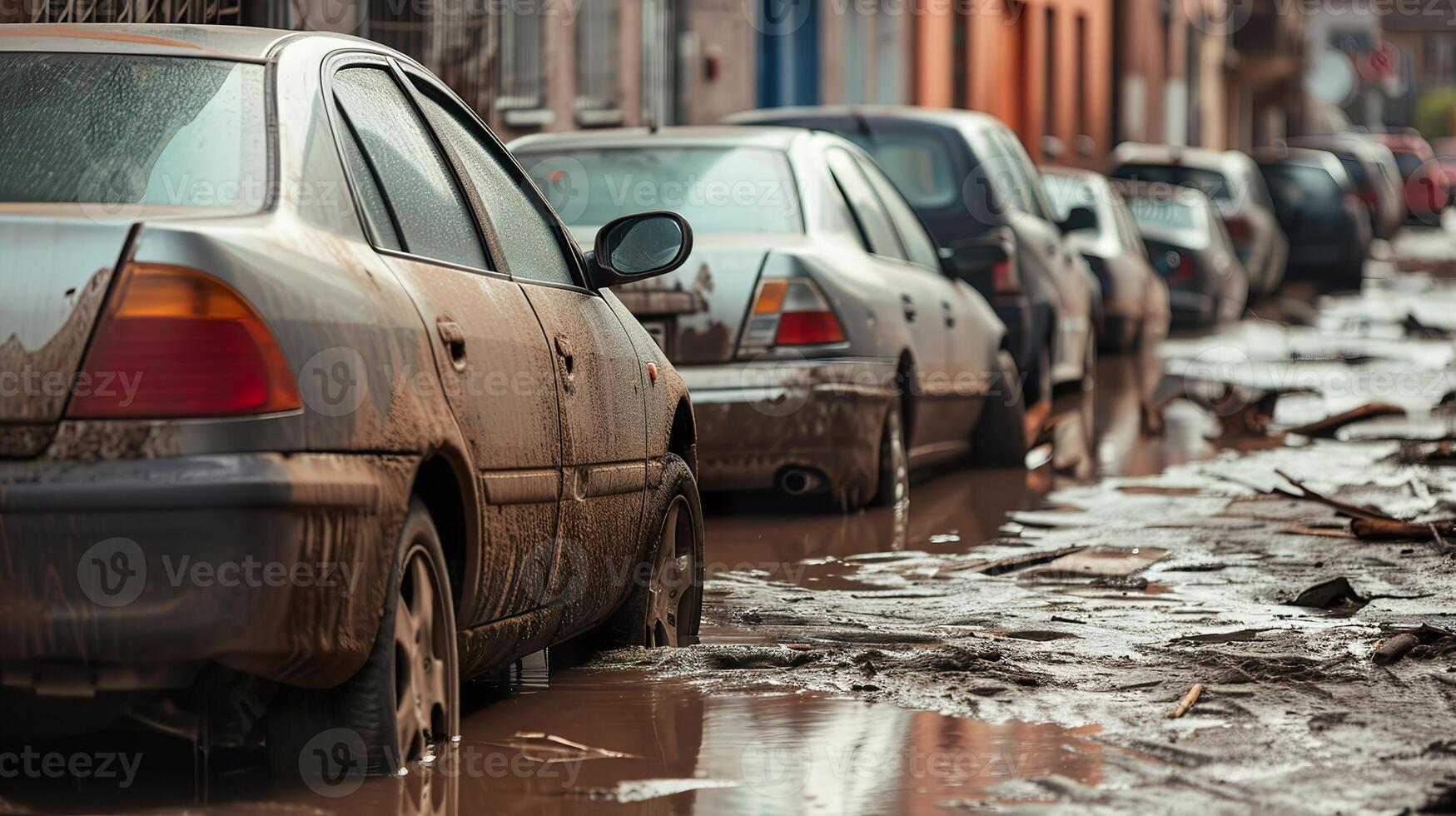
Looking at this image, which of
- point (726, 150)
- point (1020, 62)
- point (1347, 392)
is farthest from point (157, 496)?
point (1020, 62)

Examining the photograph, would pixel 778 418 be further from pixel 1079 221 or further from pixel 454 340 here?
pixel 1079 221

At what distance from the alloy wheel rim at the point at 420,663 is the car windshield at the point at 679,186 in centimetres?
489

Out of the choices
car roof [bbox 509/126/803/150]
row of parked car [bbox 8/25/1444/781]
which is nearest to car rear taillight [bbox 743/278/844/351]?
car roof [bbox 509/126/803/150]

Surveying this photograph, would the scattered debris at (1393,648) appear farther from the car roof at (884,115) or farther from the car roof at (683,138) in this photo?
the car roof at (884,115)

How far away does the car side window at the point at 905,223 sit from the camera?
34.6ft

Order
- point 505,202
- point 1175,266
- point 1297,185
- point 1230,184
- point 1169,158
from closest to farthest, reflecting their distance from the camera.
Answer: point 505,202
point 1175,266
point 1169,158
point 1230,184
point 1297,185

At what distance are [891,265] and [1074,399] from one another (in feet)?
20.8

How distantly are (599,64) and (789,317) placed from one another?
12.0m

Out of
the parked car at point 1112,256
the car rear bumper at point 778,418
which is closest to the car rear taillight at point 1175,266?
the parked car at point 1112,256

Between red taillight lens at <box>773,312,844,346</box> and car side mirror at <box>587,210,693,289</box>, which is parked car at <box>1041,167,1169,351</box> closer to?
red taillight lens at <box>773,312,844,346</box>

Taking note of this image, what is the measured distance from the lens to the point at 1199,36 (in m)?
54.3

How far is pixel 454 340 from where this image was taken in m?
4.53

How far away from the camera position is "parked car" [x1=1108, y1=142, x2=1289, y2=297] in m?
24.9

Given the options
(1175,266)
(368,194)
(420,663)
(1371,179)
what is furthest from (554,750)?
(1371,179)
